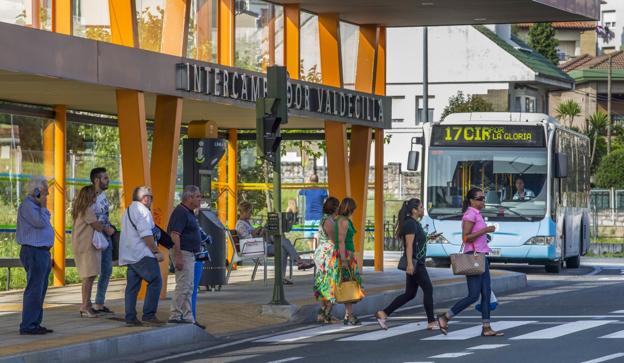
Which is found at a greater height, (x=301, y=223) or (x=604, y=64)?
(x=604, y=64)

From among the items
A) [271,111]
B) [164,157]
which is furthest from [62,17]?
[271,111]

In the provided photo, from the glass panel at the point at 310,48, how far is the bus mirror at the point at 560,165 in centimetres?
659

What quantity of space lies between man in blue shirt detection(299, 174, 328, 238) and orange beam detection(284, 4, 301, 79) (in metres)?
4.64

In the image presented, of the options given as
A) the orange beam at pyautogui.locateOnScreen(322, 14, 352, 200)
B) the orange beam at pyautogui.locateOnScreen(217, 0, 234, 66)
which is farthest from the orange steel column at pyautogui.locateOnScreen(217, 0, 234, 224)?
the orange beam at pyautogui.locateOnScreen(322, 14, 352, 200)

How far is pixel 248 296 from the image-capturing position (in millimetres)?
21531

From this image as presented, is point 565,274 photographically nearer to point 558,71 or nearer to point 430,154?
point 430,154

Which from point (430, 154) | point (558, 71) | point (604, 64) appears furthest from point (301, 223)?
point (604, 64)

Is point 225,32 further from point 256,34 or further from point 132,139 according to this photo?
point 132,139

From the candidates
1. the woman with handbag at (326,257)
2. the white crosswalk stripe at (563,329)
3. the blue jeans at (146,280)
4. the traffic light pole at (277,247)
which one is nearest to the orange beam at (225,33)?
the traffic light pole at (277,247)

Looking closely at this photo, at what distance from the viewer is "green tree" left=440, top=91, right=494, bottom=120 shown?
65500 mm

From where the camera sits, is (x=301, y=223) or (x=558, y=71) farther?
(x=558, y=71)

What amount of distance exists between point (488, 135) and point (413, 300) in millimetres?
9677

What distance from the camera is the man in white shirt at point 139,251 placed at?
1645 centimetres

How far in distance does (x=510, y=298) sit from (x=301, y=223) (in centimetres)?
863
